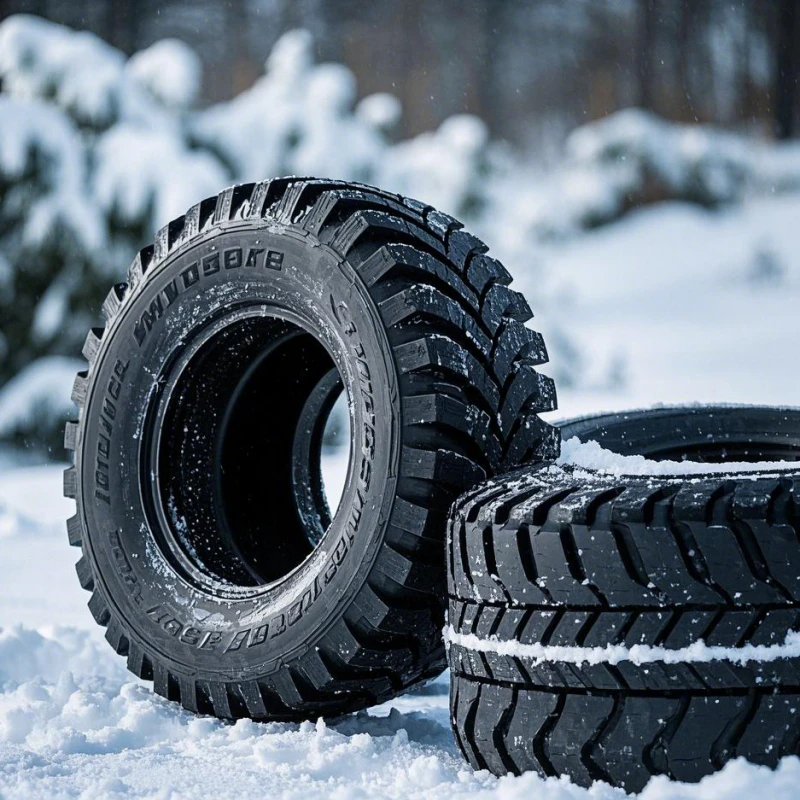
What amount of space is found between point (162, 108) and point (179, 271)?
6.77 meters

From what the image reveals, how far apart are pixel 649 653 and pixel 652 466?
405mm

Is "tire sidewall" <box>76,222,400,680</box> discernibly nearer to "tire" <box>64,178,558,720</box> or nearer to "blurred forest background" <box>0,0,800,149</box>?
"tire" <box>64,178,558,720</box>

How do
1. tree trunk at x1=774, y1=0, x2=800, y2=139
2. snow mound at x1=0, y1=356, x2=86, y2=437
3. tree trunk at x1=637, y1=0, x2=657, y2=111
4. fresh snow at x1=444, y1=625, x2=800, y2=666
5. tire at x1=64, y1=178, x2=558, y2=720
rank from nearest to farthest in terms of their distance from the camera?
fresh snow at x1=444, y1=625, x2=800, y2=666
tire at x1=64, y1=178, x2=558, y2=720
snow mound at x1=0, y1=356, x2=86, y2=437
tree trunk at x1=774, y1=0, x2=800, y2=139
tree trunk at x1=637, y1=0, x2=657, y2=111

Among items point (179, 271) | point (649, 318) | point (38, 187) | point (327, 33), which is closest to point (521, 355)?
point (179, 271)

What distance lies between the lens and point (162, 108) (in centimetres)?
855

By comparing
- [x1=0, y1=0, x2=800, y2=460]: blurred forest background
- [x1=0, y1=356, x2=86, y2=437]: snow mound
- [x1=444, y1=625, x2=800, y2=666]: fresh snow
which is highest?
[x1=0, y1=0, x2=800, y2=460]: blurred forest background

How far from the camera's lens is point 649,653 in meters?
1.50

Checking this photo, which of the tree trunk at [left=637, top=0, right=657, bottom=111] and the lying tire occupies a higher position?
the tree trunk at [left=637, top=0, right=657, bottom=111]

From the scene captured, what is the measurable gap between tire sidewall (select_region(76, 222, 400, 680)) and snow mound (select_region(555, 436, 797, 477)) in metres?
0.37

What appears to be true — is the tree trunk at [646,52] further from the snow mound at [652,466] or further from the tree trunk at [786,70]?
the snow mound at [652,466]

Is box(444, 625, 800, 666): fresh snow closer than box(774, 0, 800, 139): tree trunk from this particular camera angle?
Yes

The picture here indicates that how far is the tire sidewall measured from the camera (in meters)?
1.93

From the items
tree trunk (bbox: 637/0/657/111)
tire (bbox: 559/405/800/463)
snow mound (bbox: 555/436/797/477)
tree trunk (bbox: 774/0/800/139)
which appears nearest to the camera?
snow mound (bbox: 555/436/797/477)

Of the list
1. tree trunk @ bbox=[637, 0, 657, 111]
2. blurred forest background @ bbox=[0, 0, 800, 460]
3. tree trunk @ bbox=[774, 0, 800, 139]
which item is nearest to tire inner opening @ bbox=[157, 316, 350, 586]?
blurred forest background @ bbox=[0, 0, 800, 460]
